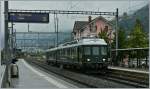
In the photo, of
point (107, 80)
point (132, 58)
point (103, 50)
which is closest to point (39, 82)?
point (107, 80)

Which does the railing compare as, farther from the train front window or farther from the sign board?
the sign board

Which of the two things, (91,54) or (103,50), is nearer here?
(91,54)

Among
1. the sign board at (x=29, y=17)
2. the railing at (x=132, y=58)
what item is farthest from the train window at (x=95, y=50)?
the railing at (x=132, y=58)

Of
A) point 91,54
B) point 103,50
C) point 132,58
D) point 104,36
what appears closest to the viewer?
point 91,54

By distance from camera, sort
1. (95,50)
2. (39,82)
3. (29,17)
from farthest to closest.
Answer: (29,17), (95,50), (39,82)

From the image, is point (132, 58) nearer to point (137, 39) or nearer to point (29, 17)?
point (29, 17)

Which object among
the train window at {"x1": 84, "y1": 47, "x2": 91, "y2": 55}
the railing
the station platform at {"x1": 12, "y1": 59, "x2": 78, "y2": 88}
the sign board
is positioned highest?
the sign board

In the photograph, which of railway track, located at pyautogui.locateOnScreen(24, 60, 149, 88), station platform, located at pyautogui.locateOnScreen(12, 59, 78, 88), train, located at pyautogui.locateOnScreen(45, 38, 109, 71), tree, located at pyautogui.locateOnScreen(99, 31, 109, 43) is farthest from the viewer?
tree, located at pyautogui.locateOnScreen(99, 31, 109, 43)

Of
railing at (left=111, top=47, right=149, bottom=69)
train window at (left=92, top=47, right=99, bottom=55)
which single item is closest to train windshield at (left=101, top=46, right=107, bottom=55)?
train window at (left=92, top=47, right=99, bottom=55)

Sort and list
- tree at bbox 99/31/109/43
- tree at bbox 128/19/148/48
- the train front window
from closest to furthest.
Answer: the train front window, tree at bbox 128/19/148/48, tree at bbox 99/31/109/43

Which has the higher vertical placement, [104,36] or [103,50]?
[104,36]

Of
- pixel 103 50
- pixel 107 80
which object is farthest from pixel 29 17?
pixel 107 80

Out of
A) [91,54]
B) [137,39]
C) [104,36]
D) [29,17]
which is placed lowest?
[91,54]

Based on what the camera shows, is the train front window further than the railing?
No
